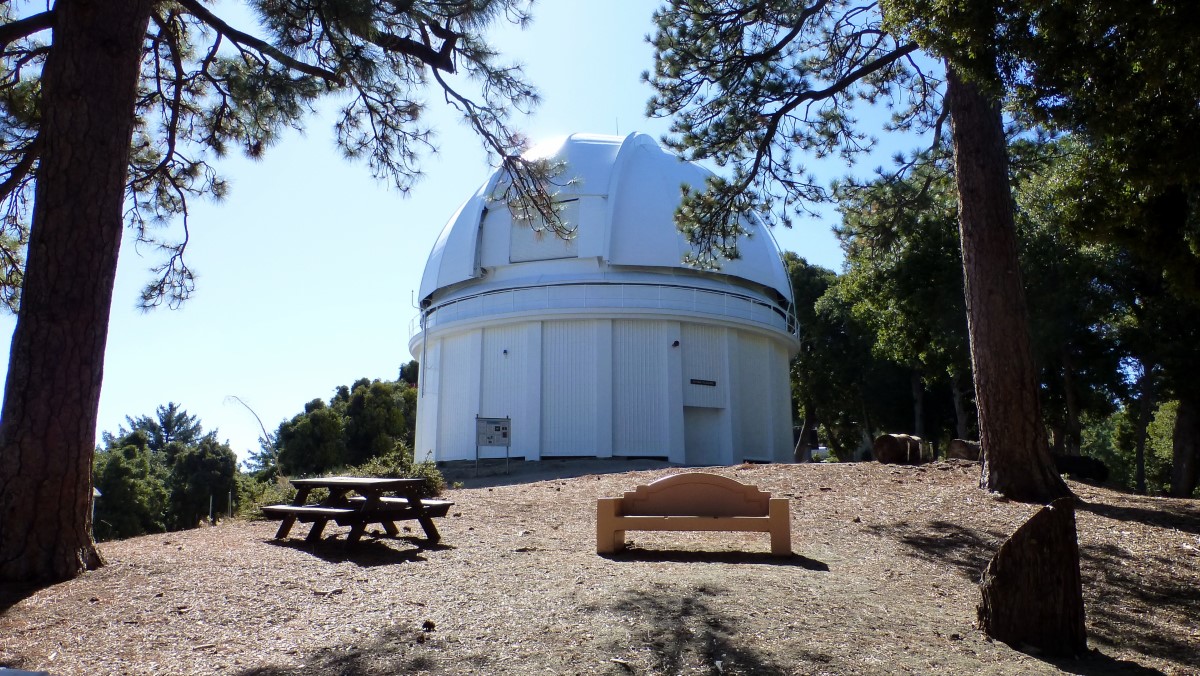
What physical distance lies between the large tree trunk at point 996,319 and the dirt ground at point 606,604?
1.53 ft

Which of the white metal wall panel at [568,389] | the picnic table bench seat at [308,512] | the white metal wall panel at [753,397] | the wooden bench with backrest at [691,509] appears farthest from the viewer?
the white metal wall panel at [753,397]

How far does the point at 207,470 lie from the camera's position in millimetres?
36625

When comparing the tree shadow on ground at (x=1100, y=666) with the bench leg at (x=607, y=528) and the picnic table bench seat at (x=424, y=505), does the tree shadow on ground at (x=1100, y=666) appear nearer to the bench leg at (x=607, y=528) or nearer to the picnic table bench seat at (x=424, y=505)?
the bench leg at (x=607, y=528)

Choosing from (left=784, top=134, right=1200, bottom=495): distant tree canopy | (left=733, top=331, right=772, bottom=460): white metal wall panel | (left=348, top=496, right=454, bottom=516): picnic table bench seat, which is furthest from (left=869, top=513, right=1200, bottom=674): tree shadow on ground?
(left=733, top=331, right=772, bottom=460): white metal wall panel

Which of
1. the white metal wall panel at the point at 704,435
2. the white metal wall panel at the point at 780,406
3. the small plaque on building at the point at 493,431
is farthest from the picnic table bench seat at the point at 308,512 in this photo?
the white metal wall panel at the point at 780,406

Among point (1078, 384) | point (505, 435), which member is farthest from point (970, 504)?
point (505, 435)

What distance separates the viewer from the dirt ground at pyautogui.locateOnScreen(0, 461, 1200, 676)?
13.4 feet

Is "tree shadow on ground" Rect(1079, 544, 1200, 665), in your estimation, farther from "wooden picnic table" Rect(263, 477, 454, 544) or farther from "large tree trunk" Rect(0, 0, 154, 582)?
"large tree trunk" Rect(0, 0, 154, 582)

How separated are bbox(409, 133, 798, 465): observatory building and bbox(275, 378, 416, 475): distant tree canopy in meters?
7.28

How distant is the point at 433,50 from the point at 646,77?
11.3 ft

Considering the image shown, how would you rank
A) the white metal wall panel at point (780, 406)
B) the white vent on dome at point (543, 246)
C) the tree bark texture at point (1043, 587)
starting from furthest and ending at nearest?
A: the white metal wall panel at point (780, 406) < the white vent on dome at point (543, 246) < the tree bark texture at point (1043, 587)

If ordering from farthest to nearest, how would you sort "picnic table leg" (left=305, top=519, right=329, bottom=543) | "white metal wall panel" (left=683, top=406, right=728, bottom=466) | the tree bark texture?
"white metal wall panel" (left=683, top=406, right=728, bottom=466)
"picnic table leg" (left=305, top=519, right=329, bottom=543)
the tree bark texture

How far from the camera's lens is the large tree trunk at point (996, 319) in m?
8.68

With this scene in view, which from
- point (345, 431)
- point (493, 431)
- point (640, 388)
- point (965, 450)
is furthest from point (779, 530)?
point (345, 431)
